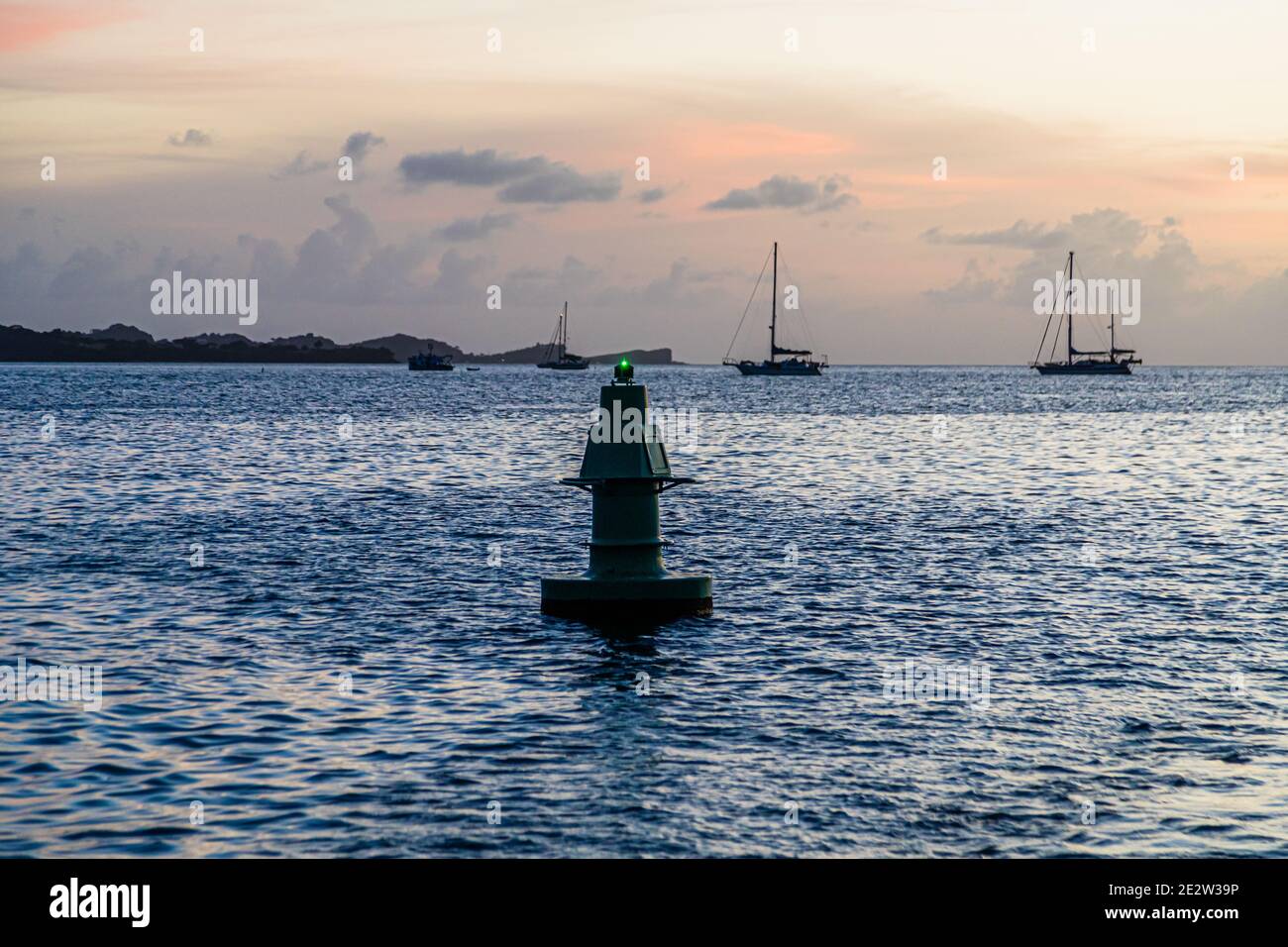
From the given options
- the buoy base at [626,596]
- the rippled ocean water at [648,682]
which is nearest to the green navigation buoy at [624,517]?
the buoy base at [626,596]

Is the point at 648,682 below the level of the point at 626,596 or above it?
below

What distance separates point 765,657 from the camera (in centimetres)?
1834

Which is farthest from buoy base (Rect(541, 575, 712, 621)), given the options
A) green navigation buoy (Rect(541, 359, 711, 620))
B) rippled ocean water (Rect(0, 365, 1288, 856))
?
rippled ocean water (Rect(0, 365, 1288, 856))

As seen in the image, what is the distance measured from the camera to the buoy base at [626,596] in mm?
20078

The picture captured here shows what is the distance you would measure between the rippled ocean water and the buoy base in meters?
0.46

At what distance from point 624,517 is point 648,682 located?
3.91 m

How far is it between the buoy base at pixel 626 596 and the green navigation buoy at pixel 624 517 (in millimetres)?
15

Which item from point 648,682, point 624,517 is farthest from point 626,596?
point 648,682

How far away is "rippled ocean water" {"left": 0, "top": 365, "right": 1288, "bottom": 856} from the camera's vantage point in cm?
1117

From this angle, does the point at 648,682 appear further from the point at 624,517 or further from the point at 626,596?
the point at 624,517

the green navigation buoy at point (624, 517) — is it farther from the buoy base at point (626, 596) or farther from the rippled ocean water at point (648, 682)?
the rippled ocean water at point (648, 682)

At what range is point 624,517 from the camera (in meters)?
20.0
